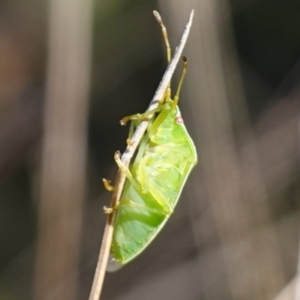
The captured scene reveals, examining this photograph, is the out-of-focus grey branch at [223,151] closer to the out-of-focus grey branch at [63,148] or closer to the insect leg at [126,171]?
the out-of-focus grey branch at [63,148]

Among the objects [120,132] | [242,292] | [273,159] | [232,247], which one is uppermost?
[120,132]

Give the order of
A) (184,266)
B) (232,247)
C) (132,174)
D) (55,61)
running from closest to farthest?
(132,174), (55,61), (232,247), (184,266)

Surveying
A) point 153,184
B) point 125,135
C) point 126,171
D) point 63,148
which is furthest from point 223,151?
point 126,171

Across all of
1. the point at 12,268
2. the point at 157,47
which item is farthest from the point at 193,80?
the point at 12,268

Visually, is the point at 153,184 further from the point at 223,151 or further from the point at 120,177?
the point at 223,151

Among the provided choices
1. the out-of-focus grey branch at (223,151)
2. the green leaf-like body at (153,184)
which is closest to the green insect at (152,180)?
the green leaf-like body at (153,184)

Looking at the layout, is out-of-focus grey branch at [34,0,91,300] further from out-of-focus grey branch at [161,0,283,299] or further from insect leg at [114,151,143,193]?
insect leg at [114,151,143,193]

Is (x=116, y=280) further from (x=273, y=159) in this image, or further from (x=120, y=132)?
(x=273, y=159)

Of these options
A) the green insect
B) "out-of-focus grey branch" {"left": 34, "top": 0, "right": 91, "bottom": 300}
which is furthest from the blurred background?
the green insect
